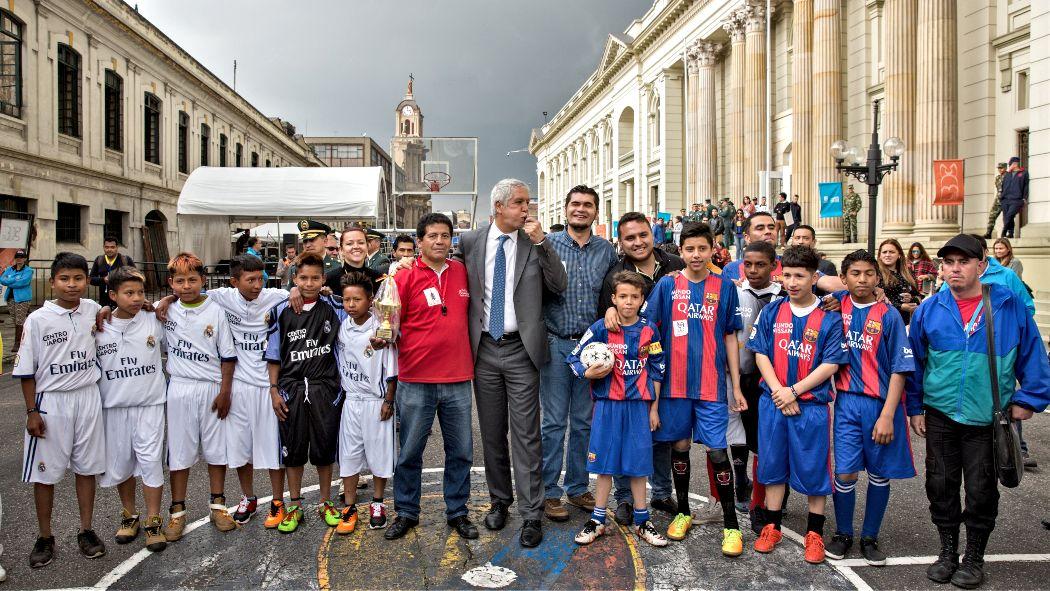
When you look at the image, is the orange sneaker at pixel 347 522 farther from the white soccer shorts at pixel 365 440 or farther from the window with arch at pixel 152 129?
the window with arch at pixel 152 129

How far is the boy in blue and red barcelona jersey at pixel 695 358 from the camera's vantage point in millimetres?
4461

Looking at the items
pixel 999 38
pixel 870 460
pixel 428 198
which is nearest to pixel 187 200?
pixel 428 198

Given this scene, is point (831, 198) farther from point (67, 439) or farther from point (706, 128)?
point (67, 439)

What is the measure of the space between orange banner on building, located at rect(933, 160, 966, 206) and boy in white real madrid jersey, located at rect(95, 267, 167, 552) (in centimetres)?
1664

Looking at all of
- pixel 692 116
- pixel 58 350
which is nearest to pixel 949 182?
pixel 58 350

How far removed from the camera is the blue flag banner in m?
17.9

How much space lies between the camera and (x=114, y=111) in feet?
80.0

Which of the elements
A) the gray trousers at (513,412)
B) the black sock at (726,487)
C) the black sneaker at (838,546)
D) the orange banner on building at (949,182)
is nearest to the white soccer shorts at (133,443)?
the gray trousers at (513,412)

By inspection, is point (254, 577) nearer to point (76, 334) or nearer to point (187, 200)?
point (76, 334)

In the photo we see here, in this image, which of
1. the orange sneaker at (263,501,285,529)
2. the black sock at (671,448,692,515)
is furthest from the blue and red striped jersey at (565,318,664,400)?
the orange sneaker at (263,501,285,529)

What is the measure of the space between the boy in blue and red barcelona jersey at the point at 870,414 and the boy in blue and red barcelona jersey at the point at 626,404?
3.86 ft

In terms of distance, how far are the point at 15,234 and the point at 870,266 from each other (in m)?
13.6

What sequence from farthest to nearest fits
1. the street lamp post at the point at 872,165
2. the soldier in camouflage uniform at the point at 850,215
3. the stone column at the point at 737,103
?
the stone column at the point at 737,103, the soldier in camouflage uniform at the point at 850,215, the street lamp post at the point at 872,165

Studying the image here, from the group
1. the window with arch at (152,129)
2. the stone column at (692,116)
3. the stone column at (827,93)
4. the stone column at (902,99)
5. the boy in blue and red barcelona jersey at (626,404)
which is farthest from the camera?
the stone column at (692,116)
